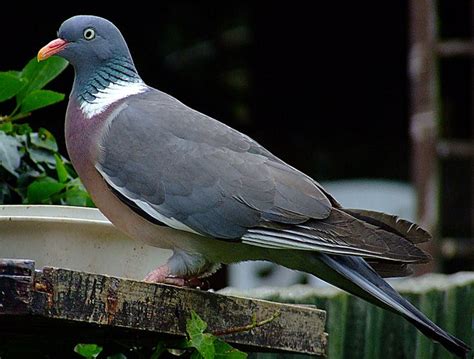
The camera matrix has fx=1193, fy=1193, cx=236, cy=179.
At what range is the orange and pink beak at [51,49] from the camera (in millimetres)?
3018

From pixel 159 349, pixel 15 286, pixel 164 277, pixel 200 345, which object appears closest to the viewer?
pixel 15 286

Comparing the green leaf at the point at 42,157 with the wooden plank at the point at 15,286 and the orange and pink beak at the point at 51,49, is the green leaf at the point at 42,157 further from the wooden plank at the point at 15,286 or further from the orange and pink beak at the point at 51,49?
the wooden plank at the point at 15,286

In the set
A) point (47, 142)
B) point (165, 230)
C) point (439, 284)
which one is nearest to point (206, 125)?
point (165, 230)

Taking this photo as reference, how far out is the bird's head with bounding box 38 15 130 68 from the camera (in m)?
3.05

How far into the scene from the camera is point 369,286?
278 centimetres

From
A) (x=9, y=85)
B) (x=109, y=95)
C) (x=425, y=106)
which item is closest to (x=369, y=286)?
(x=109, y=95)

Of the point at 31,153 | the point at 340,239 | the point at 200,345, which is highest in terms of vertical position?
the point at 31,153

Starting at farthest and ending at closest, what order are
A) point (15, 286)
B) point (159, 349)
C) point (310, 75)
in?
point (310, 75) < point (159, 349) < point (15, 286)

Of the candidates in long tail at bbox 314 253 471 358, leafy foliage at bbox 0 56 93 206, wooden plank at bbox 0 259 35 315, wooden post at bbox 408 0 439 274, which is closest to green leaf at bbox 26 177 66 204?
leafy foliage at bbox 0 56 93 206

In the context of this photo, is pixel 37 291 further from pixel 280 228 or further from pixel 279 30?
pixel 279 30

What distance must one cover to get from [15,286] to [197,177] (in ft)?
2.54

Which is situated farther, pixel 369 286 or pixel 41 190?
pixel 41 190

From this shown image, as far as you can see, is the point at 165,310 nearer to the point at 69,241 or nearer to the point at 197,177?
the point at 69,241

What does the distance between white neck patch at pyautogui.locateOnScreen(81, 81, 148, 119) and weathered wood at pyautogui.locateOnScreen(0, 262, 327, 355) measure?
62 centimetres
